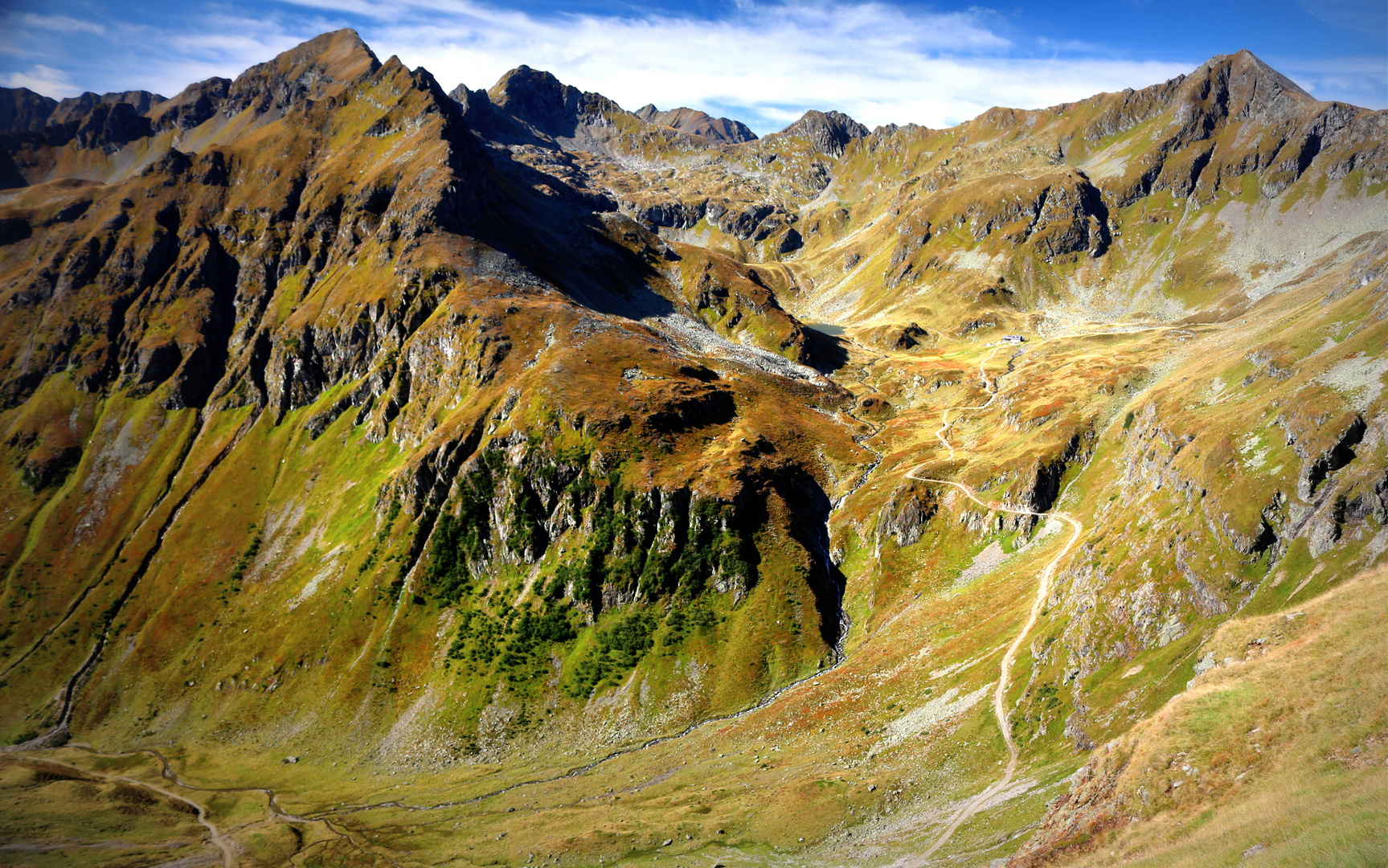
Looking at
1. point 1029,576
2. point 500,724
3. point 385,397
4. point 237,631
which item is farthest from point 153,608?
point 1029,576

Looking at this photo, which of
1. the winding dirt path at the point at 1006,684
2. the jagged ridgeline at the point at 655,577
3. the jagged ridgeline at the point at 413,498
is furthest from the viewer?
the jagged ridgeline at the point at 413,498

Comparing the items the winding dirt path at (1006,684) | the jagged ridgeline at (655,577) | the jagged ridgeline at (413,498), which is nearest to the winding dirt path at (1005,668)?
the winding dirt path at (1006,684)

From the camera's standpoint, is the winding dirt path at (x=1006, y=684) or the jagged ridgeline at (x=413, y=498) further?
the jagged ridgeline at (x=413, y=498)

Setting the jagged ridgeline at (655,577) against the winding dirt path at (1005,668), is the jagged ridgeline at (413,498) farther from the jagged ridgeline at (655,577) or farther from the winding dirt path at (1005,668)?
the winding dirt path at (1005,668)

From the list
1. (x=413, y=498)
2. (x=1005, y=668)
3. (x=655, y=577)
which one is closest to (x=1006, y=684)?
(x=1005, y=668)

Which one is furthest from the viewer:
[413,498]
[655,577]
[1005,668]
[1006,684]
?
[413,498]

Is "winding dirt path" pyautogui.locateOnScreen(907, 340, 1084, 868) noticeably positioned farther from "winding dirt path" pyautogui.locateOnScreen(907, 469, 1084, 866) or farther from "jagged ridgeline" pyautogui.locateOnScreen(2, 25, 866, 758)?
"jagged ridgeline" pyautogui.locateOnScreen(2, 25, 866, 758)

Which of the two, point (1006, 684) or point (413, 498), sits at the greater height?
point (413, 498)

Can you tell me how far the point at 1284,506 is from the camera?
48219mm

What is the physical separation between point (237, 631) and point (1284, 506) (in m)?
152

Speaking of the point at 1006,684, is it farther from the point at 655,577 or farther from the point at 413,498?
the point at 413,498

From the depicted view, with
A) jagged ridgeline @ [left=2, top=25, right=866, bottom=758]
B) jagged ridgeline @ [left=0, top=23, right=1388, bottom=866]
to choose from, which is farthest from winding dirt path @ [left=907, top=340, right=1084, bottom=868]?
jagged ridgeline @ [left=2, top=25, right=866, bottom=758]

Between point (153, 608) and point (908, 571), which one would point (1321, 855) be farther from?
point (153, 608)

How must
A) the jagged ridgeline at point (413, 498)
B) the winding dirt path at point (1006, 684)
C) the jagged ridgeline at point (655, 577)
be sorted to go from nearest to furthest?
the winding dirt path at point (1006, 684), the jagged ridgeline at point (655, 577), the jagged ridgeline at point (413, 498)
